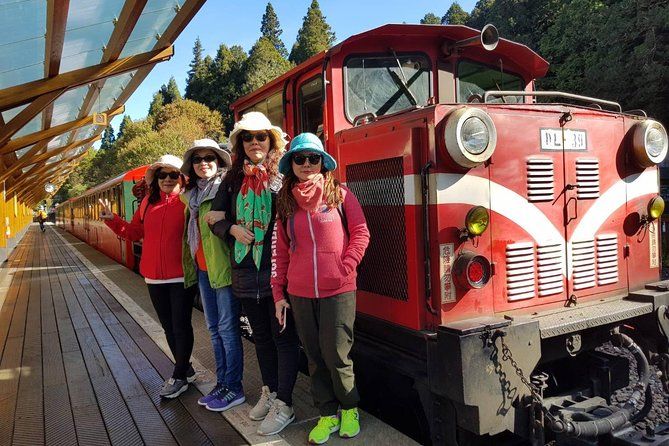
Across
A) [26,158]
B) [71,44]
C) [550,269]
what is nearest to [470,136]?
[550,269]

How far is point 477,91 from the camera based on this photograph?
14.0 feet

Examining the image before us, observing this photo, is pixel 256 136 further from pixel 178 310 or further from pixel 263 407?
pixel 263 407

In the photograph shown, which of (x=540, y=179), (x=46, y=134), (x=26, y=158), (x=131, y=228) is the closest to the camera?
(x=540, y=179)

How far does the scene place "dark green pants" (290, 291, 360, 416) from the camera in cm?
291

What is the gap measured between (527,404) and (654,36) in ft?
50.0

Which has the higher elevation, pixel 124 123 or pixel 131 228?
pixel 124 123

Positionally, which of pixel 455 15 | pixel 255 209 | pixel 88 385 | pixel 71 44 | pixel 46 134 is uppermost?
pixel 455 15

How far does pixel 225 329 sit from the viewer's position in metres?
3.53

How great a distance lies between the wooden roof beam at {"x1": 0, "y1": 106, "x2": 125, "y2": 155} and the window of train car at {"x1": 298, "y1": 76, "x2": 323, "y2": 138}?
10467 mm

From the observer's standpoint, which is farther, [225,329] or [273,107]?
[273,107]

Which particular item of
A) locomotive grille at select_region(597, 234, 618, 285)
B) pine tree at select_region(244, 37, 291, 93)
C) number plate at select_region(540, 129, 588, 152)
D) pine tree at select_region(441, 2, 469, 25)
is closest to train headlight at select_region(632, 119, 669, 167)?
number plate at select_region(540, 129, 588, 152)

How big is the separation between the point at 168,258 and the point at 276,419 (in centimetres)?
144

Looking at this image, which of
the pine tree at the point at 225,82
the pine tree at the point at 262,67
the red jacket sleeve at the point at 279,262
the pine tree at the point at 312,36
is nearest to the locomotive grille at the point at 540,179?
the red jacket sleeve at the point at 279,262

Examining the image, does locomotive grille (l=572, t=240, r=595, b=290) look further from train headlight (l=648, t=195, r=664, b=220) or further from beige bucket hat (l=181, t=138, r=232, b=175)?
beige bucket hat (l=181, t=138, r=232, b=175)
